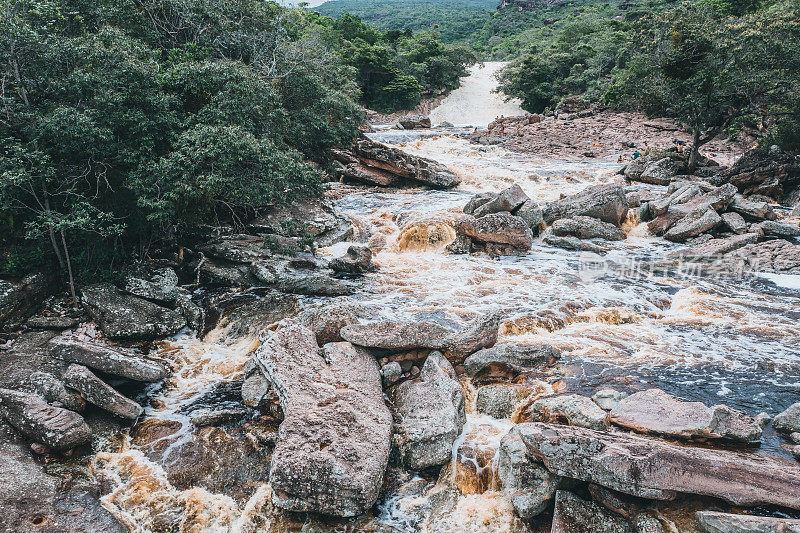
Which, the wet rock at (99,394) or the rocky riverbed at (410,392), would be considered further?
the wet rock at (99,394)

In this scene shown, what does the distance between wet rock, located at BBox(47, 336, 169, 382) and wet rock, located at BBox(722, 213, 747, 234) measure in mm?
16834

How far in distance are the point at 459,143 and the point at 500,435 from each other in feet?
95.2

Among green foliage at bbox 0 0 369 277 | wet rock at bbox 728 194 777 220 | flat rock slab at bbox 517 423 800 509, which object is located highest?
green foliage at bbox 0 0 369 277

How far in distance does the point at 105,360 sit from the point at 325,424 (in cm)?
396

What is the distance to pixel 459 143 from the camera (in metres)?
32.3

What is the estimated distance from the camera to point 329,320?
26.2 feet

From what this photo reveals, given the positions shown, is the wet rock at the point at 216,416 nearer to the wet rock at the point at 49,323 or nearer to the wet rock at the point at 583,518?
the wet rock at the point at 49,323

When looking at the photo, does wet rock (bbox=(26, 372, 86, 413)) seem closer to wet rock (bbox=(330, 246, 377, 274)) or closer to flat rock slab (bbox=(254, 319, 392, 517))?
flat rock slab (bbox=(254, 319, 392, 517))

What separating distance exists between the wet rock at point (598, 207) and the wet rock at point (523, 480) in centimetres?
1224

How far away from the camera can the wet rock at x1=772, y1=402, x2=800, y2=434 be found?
5282 mm

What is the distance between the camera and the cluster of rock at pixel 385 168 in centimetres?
2039

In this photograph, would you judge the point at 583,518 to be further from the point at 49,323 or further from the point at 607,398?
the point at 49,323

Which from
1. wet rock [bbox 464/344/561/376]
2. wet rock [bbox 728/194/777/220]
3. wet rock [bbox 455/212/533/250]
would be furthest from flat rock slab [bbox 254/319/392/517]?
wet rock [bbox 728/194/777/220]

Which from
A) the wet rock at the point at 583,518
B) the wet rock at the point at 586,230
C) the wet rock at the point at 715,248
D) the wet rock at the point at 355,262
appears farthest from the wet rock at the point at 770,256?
the wet rock at the point at 583,518
